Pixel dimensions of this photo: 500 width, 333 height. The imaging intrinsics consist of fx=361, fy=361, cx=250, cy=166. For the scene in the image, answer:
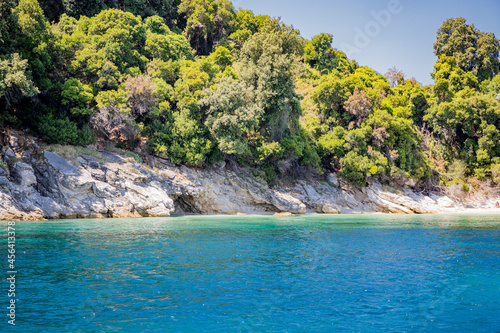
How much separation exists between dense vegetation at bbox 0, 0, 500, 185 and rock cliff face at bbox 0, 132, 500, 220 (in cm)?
230

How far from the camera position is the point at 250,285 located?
10484 mm

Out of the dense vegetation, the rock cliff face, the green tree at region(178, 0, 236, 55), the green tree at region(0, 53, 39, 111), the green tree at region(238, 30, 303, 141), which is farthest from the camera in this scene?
the green tree at region(178, 0, 236, 55)

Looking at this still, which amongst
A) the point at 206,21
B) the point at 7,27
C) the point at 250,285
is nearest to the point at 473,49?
the point at 206,21

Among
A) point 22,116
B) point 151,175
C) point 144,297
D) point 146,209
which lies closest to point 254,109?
point 151,175

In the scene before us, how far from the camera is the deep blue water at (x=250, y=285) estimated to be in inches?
303

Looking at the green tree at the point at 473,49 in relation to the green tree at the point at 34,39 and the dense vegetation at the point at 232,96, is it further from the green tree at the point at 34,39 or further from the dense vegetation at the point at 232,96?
the green tree at the point at 34,39

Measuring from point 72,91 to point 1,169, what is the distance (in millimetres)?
10146

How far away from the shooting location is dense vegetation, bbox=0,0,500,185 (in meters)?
33.2

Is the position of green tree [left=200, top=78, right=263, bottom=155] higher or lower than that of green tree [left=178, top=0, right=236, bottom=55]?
lower

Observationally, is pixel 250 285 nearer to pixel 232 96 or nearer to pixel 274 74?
pixel 232 96

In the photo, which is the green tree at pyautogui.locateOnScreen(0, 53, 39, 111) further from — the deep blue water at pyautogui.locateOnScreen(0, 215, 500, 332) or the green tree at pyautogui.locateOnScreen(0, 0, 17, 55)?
the deep blue water at pyautogui.locateOnScreen(0, 215, 500, 332)

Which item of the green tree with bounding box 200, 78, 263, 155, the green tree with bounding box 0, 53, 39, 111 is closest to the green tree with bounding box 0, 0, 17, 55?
the green tree with bounding box 0, 53, 39, 111

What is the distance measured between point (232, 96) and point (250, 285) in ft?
102

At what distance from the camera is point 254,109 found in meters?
41.6
